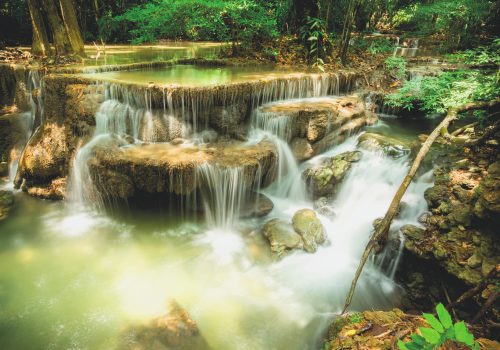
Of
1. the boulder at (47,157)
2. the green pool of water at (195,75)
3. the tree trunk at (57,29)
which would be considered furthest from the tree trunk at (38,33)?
the boulder at (47,157)

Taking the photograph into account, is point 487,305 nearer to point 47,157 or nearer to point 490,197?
point 490,197

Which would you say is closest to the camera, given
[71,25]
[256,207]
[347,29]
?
[256,207]

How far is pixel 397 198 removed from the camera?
4203 millimetres

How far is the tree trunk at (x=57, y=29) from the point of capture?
368 inches

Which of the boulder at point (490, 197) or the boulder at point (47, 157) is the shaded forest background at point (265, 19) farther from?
the boulder at point (490, 197)

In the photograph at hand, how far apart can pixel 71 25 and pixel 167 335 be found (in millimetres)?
9840

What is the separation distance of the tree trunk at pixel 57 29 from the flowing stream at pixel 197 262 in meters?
4.48

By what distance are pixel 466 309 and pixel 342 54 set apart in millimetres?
9014

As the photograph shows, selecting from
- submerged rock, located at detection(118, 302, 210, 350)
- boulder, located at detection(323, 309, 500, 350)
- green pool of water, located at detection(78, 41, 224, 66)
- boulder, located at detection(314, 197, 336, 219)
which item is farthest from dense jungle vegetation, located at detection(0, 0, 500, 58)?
boulder, located at detection(323, 309, 500, 350)

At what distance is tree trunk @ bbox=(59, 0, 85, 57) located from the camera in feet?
30.9

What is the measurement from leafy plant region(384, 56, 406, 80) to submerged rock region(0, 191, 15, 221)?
10893 mm

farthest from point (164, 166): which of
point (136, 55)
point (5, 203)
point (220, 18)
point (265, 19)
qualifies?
point (136, 55)

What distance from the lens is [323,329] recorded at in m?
4.39

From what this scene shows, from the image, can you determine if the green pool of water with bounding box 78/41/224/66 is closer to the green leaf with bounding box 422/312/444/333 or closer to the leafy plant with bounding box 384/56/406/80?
the leafy plant with bounding box 384/56/406/80
